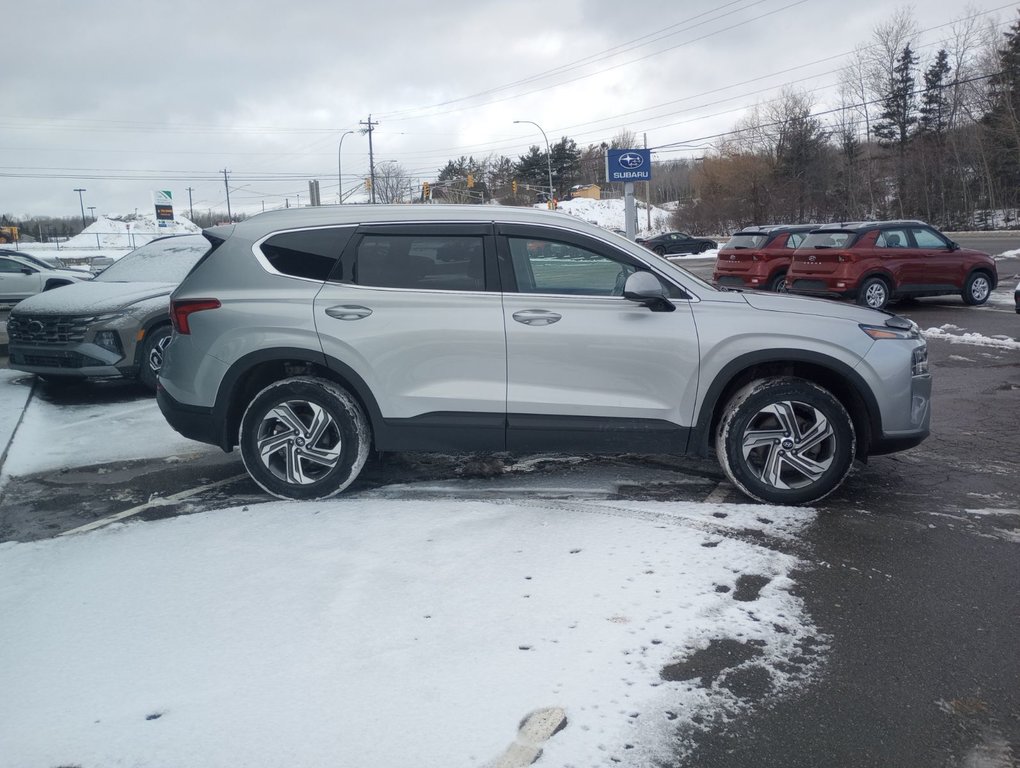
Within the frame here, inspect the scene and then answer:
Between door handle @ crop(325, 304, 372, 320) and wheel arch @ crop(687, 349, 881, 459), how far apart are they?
6.96 feet

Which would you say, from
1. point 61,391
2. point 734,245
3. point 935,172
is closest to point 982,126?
point 935,172

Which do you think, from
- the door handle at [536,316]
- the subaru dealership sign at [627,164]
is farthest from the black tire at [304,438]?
the subaru dealership sign at [627,164]

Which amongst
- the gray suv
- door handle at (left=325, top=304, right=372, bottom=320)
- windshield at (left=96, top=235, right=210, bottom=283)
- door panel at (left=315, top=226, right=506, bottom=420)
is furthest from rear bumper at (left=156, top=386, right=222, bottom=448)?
windshield at (left=96, top=235, right=210, bottom=283)

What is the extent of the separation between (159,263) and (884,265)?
488 inches

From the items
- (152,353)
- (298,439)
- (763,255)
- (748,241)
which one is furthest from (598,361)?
(748,241)

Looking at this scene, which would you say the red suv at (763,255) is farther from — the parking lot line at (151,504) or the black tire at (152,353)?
the parking lot line at (151,504)

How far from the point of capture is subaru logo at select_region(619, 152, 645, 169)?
17.7 m

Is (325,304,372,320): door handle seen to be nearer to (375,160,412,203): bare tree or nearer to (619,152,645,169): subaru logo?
(619,152,645,169): subaru logo

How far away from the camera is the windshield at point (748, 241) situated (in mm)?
17734

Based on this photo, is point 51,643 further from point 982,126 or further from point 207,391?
point 982,126

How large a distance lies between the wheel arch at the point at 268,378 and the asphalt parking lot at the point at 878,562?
56cm

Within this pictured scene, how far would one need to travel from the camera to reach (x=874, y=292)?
14.8m

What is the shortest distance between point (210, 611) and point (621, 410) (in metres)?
2.48

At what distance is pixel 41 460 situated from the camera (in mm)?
6254
